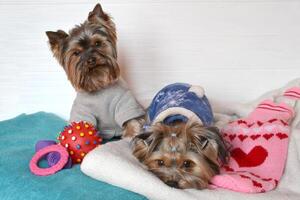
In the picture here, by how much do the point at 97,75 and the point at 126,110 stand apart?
0.26 meters

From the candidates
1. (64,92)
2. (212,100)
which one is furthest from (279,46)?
(64,92)

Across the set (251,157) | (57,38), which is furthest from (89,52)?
(251,157)

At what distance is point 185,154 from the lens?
183cm

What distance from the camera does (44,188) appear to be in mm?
1816

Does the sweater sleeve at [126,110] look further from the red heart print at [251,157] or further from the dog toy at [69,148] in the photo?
the red heart print at [251,157]

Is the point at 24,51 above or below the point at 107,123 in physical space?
above

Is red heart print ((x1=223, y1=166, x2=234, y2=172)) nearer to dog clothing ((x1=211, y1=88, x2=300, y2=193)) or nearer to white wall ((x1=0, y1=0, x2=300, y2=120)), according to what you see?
dog clothing ((x1=211, y1=88, x2=300, y2=193))

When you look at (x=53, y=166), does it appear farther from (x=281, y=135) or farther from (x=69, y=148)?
(x=281, y=135)

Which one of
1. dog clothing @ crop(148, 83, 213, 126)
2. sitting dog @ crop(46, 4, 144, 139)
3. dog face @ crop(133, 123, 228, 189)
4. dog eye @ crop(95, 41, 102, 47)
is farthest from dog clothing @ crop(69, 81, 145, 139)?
dog face @ crop(133, 123, 228, 189)

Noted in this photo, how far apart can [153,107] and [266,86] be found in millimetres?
1043

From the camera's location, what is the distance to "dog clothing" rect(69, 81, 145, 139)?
240 centimetres

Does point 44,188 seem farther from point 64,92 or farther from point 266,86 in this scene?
point 266,86

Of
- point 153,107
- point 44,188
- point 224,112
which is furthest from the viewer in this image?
point 224,112

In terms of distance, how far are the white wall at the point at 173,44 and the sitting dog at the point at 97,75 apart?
513mm
